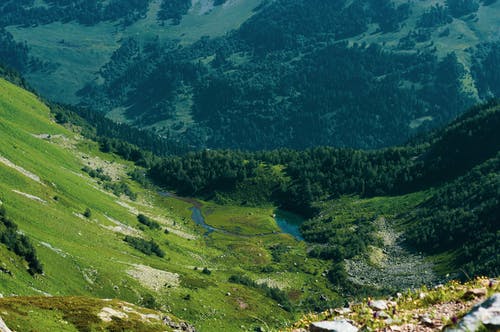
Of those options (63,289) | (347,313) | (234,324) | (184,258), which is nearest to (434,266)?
(184,258)

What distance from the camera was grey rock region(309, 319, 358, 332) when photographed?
1770 centimetres

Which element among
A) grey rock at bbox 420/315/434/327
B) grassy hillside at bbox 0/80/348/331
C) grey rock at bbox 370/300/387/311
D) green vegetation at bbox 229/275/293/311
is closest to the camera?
grey rock at bbox 420/315/434/327

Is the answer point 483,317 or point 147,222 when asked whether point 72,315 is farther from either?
point 147,222

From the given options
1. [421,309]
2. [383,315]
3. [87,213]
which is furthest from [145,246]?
[383,315]

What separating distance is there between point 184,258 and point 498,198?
110 m

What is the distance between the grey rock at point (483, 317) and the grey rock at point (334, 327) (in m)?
3.29

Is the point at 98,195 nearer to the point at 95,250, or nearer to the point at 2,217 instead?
the point at 95,250

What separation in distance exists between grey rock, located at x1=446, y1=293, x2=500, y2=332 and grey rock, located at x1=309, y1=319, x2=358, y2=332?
3.29m

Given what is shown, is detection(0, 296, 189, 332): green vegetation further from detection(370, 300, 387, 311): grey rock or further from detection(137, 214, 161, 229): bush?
detection(137, 214, 161, 229): bush

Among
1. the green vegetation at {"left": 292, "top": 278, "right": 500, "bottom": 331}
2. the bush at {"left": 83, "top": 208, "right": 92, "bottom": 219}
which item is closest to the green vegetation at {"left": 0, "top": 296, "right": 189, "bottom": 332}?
the green vegetation at {"left": 292, "top": 278, "right": 500, "bottom": 331}

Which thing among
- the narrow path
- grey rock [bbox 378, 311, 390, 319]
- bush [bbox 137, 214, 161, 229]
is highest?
grey rock [bbox 378, 311, 390, 319]

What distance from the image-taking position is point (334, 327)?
59.0 feet

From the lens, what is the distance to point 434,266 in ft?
595

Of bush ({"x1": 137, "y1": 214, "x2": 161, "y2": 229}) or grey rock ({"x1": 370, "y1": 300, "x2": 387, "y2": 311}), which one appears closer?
grey rock ({"x1": 370, "y1": 300, "x2": 387, "y2": 311})
